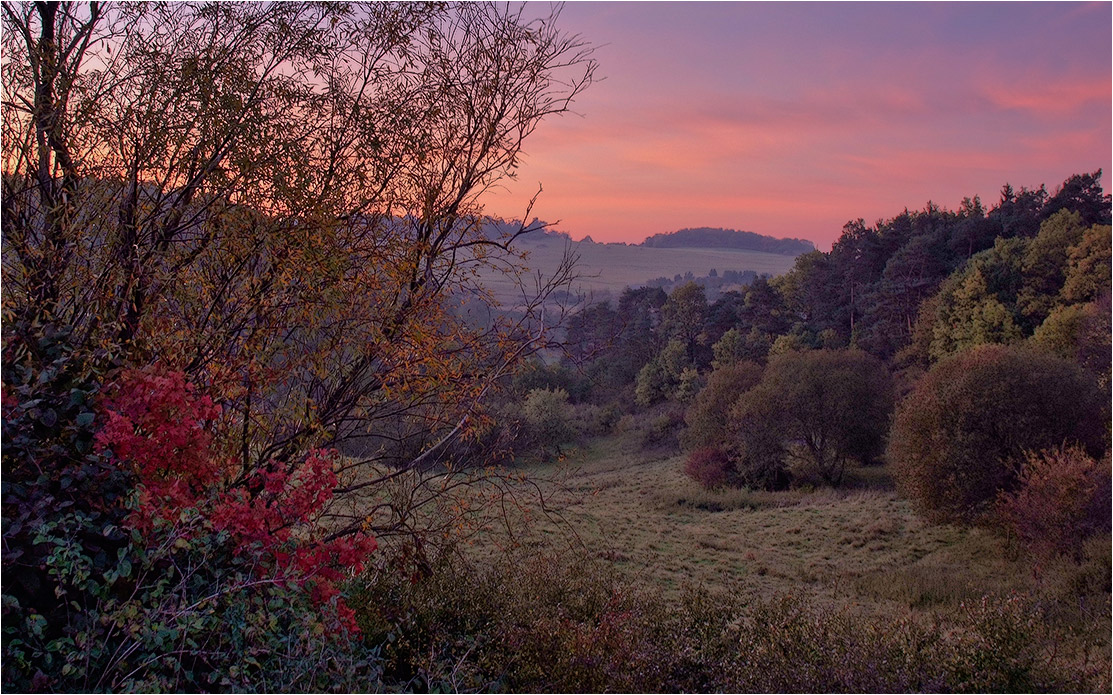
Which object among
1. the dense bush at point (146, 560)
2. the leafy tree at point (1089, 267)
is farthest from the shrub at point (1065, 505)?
the dense bush at point (146, 560)

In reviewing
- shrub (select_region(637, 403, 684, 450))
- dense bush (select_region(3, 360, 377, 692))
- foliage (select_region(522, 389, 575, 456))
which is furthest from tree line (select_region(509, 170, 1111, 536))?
foliage (select_region(522, 389, 575, 456))

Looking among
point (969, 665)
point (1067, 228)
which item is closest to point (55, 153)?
point (969, 665)

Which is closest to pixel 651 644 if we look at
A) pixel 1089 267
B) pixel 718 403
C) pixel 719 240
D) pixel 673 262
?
pixel 718 403

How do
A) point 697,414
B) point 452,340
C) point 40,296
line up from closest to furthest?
point 40,296 < point 452,340 < point 697,414

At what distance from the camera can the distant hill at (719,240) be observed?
9919 centimetres

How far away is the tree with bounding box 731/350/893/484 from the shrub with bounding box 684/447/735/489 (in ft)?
7.15

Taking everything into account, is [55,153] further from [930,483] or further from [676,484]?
[676,484]

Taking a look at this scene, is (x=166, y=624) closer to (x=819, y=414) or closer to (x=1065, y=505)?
(x=1065, y=505)

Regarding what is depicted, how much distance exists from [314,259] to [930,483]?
2328cm

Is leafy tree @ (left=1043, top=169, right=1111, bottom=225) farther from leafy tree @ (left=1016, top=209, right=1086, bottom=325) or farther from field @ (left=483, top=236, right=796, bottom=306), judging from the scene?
field @ (left=483, top=236, right=796, bottom=306)

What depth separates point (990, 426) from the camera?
24016 mm

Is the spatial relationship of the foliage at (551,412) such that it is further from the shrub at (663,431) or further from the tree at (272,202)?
the tree at (272,202)

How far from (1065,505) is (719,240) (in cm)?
8373

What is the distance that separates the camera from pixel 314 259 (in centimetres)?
665
